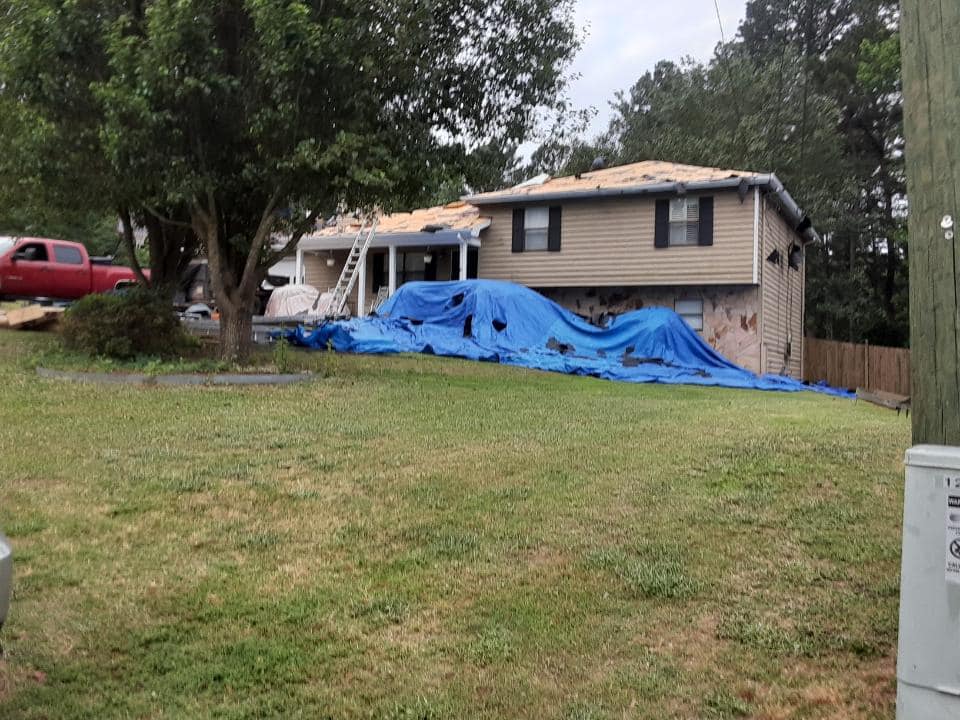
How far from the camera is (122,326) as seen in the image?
11.5 metres

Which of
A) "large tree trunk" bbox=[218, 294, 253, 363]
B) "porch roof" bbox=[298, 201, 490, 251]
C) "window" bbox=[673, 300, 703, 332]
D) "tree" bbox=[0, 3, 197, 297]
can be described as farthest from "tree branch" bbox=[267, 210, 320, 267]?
"window" bbox=[673, 300, 703, 332]

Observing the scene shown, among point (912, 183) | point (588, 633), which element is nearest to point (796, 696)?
point (588, 633)

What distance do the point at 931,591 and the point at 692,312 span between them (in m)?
17.7

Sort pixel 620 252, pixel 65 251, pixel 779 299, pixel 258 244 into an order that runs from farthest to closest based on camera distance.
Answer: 1. pixel 779 299
2. pixel 620 252
3. pixel 65 251
4. pixel 258 244

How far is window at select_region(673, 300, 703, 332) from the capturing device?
19.6m

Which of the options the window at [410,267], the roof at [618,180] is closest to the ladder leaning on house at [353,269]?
the window at [410,267]

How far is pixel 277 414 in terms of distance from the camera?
8.25 metres

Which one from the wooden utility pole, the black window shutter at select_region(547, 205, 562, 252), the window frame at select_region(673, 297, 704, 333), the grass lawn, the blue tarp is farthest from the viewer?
the black window shutter at select_region(547, 205, 562, 252)

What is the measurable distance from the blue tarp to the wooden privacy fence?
3.30 metres

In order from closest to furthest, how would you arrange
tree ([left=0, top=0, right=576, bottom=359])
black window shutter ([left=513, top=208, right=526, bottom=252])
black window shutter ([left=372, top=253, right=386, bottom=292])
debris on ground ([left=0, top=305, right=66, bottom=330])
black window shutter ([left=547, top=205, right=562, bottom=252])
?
tree ([left=0, top=0, right=576, bottom=359]) < debris on ground ([left=0, top=305, right=66, bottom=330]) < black window shutter ([left=547, top=205, right=562, bottom=252]) < black window shutter ([left=513, top=208, right=526, bottom=252]) < black window shutter ([left=372, top=253, right=386, bottom=292])

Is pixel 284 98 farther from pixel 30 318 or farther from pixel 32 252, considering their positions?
pixel 32 252

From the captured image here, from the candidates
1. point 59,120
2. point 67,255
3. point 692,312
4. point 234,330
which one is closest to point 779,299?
point 692,312

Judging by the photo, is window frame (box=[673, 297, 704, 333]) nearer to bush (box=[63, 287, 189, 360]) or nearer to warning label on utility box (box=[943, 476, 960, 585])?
bush (box=[63, 287, 189, 360])

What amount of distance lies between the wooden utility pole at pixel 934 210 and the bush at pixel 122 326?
1074 centimetres
